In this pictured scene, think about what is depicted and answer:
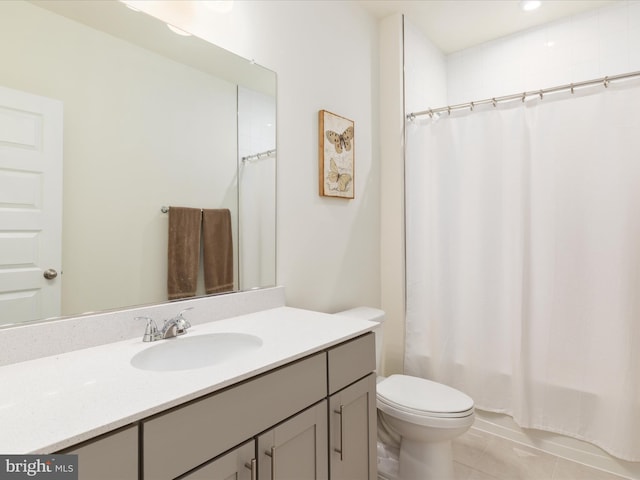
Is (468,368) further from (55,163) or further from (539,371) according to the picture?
(55,163)

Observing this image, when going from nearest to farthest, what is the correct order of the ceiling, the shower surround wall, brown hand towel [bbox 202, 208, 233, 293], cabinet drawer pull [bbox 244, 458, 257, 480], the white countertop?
the white countertop → cabinet drawer pull [bbox 244, 458, 257, 480] → brown hand towel [bbox 202, 208, 233, 293] → the shower surround wall → the ceiling

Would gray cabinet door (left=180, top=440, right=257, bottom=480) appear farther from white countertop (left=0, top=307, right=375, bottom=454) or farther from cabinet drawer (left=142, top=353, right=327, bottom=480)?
white countertop (left=0, top=307, right=375, bottom=454)

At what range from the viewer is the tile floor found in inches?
70.4

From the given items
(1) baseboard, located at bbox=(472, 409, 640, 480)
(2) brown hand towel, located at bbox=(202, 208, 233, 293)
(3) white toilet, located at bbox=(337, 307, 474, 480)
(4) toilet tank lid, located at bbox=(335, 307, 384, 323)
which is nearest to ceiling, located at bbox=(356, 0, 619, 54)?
(2) brown hand towel, located at bbox=(202, 208, 233, 293)

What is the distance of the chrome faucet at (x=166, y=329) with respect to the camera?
1.16 metres

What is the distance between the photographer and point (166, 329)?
1.18m

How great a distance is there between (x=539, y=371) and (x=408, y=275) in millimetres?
886

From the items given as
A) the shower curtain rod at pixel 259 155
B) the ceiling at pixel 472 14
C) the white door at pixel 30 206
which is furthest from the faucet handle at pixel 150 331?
the ceiling at pixel 472 14

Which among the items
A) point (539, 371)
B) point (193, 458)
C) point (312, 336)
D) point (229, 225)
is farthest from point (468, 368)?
point (193, 458)

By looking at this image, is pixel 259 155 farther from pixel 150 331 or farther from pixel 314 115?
pixel 150 331

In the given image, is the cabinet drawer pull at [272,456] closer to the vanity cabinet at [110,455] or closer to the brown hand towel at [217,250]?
the vanity cabinet at [110,455]

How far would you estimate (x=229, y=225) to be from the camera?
5.08ft

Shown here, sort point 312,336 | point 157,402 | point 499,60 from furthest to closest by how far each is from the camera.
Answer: point 499,60, point 312,336, point 157,402

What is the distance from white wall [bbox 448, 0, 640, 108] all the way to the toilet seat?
2193 millimetres
